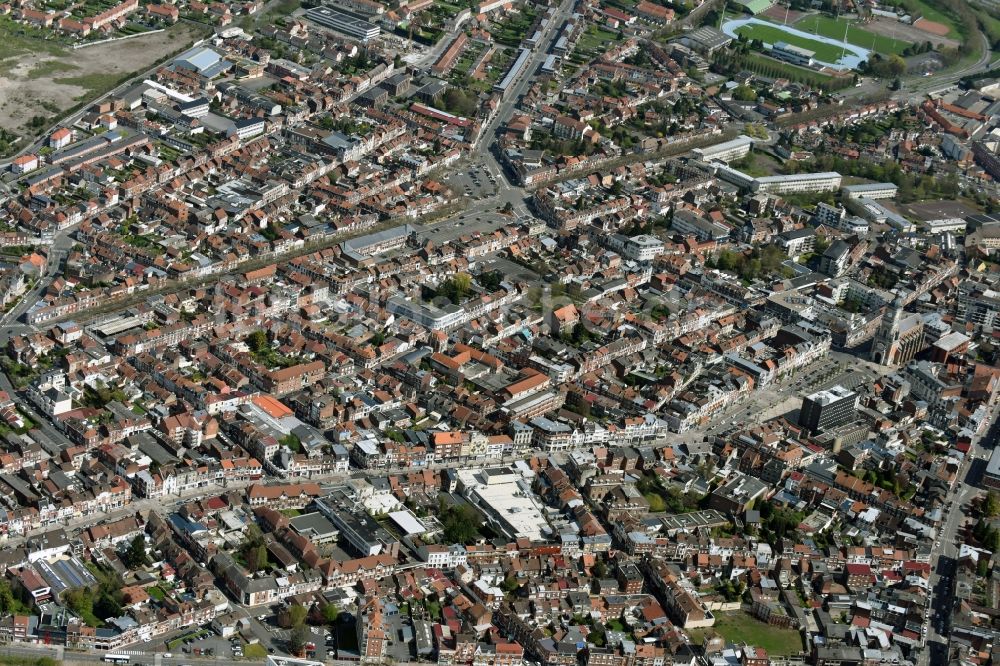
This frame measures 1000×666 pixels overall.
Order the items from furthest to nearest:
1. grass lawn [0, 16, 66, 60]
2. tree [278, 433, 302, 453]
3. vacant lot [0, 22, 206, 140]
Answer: grass lawn [0, 16, 66, 60], vacant lot [0, 22, 206, 140], tree [278, 433, 302, 453]

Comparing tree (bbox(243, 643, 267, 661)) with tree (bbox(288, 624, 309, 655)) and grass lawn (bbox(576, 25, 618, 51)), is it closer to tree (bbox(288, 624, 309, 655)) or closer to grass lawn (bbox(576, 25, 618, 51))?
tree (bbox(288, 624, 309, 655))

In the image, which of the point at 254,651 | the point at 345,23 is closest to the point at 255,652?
the point at 254,651

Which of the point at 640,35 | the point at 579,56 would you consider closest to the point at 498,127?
the point at 579,56

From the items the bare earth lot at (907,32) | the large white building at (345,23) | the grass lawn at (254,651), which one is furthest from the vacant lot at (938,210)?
the grass lawn at (254,651)

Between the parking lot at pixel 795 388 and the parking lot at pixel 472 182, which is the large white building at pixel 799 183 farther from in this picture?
the parking lot at pixel 795 388

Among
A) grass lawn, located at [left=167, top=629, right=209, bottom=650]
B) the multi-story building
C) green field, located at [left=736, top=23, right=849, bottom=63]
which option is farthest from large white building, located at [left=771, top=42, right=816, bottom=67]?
A: grass lawn, located at [left=167, top=629, right=209, bottom=650]

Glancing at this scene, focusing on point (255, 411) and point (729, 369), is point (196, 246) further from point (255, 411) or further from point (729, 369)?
point (729, 369)
